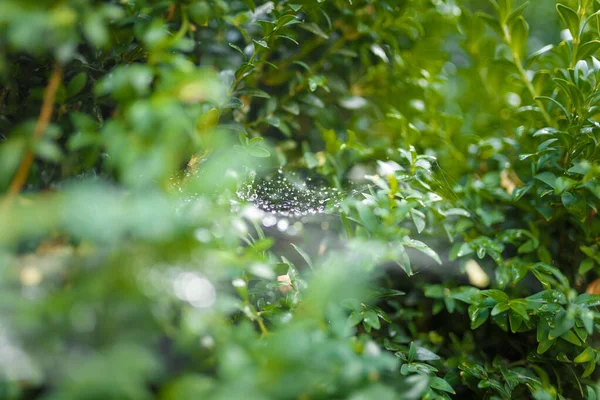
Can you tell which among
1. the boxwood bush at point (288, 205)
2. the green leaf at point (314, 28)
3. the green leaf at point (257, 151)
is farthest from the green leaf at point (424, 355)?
the green leaf at point (314, 28)

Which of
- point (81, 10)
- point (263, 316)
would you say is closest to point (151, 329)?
point (263, 316)

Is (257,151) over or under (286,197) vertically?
over

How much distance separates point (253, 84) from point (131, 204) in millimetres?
611

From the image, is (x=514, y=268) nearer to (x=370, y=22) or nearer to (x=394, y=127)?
(x=394, y=127)

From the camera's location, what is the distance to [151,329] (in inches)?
20.8

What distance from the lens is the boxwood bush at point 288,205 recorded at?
20.1 inches

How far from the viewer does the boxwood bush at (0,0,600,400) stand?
0.51 metres

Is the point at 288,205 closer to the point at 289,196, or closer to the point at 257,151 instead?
the point at 289,196

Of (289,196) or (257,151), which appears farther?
(289,196)

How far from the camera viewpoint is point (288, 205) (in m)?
0.91

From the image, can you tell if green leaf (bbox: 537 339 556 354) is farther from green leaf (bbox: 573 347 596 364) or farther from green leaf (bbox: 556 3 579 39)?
green leaf (bbox: 556 3 579 39)

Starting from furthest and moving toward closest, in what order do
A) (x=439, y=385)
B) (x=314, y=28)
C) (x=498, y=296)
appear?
(x=314, y=28)
(x=498, y=296)
(x=439, y=385)

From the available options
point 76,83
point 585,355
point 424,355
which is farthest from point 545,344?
point 76,83

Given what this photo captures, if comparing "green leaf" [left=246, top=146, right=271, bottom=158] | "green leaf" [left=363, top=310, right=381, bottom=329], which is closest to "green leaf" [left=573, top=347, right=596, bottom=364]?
"green leaf" [left=363, top=310, right=381, bottom=329]
